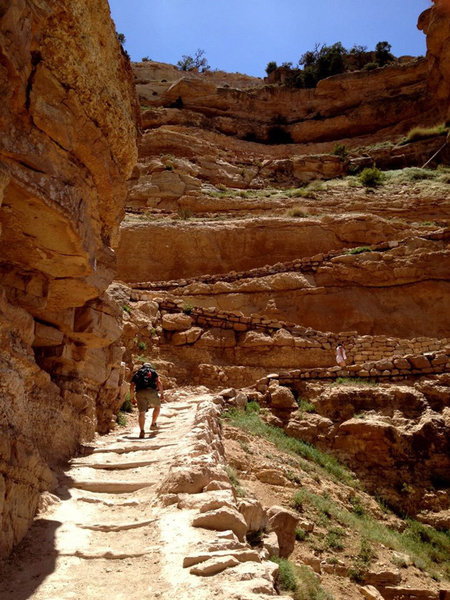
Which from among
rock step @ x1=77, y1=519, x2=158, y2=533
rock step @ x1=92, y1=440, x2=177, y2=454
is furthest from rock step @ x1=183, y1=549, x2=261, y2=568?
rock step @ x1=92, y1=440, x2=177, y2=454

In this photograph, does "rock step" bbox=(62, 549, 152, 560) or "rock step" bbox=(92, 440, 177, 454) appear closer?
"rock step" bbox=(62, 549, 152, 560)

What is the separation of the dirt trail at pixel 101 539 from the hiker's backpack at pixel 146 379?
2.02 metres

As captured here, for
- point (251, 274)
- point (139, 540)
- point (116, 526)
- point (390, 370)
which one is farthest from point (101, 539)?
point (251, 274)

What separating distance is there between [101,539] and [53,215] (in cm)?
268

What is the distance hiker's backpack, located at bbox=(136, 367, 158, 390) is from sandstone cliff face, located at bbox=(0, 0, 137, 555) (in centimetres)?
102

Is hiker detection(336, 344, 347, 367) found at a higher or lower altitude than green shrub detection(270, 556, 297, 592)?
higher

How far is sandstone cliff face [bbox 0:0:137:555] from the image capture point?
4.06m

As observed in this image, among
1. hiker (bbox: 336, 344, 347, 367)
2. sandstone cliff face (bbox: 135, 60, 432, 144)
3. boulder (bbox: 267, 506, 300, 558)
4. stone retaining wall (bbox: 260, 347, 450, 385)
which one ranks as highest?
sandstone cliff face (bbox: 135, 60, 432, 144)

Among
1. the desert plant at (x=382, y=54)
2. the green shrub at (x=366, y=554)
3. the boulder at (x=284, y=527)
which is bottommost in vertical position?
the green shrub at (x=366, y=554)

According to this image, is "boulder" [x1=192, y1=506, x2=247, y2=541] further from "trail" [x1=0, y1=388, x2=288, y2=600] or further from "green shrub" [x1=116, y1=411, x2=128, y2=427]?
"green shrub" [x1=116, y1=411, x2=128, y2=427]

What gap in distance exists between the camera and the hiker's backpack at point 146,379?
7.78m

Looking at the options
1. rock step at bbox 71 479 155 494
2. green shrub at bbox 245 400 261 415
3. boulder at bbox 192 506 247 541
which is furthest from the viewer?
green shrub at bbox 245 400 261 415

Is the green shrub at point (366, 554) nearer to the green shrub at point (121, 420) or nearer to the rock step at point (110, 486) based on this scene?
the rock step at point (110, 486)

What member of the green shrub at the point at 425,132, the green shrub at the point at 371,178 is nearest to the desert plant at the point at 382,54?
the green shrub at the point at 425,132
